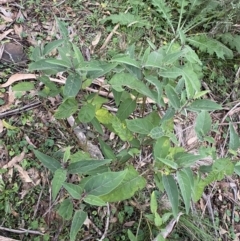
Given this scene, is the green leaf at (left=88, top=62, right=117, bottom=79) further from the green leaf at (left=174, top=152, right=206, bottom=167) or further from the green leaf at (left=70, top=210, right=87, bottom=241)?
the green leaf at (left=70, top=210, right=87, bottom=241)

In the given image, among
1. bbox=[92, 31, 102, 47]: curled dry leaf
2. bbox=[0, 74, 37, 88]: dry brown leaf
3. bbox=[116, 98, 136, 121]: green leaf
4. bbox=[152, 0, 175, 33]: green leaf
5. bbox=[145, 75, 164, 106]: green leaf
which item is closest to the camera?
bbox=[145, 75, 164, 106]: green leaf

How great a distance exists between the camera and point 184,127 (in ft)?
7.89

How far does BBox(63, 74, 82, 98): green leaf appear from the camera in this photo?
1404 mm

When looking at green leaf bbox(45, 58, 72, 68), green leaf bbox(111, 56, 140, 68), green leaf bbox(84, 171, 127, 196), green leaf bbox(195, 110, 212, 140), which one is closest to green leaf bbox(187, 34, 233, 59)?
green leaf bbox(195, 110, 212, 140)

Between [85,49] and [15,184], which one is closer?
[15,184]

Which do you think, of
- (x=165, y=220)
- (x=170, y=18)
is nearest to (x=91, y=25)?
(x=170, y=18)

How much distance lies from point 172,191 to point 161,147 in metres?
0.16

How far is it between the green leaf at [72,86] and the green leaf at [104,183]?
32cm

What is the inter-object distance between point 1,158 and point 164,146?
3.22 ft

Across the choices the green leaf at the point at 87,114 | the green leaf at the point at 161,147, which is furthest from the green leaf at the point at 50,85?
the green leaf at the point at 161,147

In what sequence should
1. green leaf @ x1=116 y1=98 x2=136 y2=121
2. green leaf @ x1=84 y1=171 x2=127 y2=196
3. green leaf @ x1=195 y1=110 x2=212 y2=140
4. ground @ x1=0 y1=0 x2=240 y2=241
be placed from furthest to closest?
ground @ x1=0 y1=0 x2=240 y2=241
green leaf @ x1=116 y1=98 x2=136 y2=121
green leaf @ x1=195 y1=110 x2=212 y2=140
green leaf @ x1=84 y1=171 x2=127 y2=196

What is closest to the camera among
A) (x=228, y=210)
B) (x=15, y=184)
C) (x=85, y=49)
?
(x=15, y=184)

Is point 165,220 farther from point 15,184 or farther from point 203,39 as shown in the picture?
point 203,39

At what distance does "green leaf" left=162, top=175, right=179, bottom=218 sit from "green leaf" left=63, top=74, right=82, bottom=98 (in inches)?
17.9
